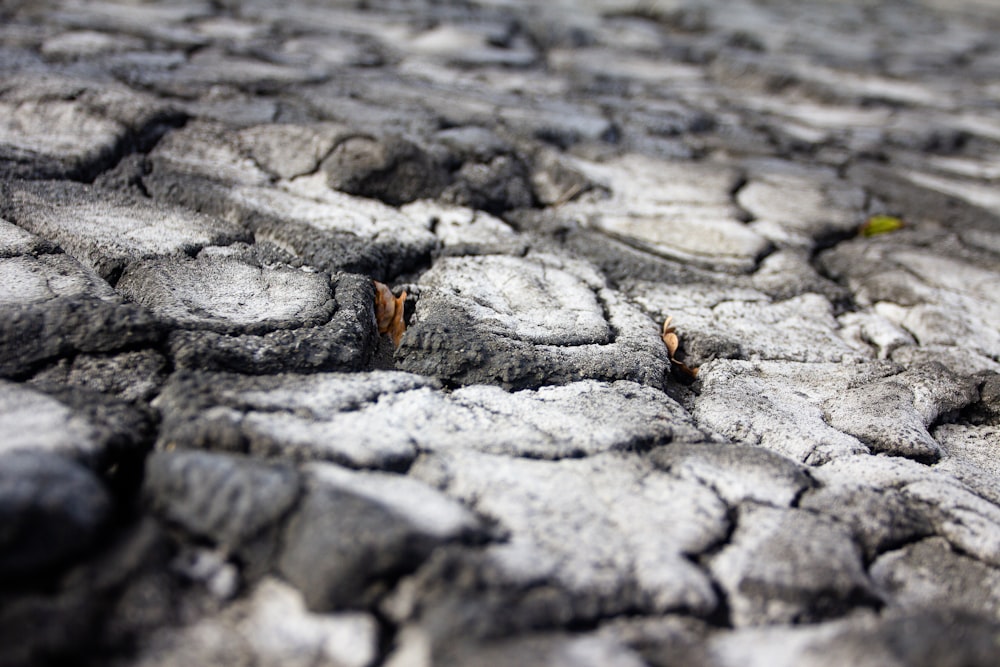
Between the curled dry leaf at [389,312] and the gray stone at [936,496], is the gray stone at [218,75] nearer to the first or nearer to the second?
the curled dry leaf at [389,312]

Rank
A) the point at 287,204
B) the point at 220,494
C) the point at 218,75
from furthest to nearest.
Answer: the point at 218,75
the point at 287,204
the point at 220,494

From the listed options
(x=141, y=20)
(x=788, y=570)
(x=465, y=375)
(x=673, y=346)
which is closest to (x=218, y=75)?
(x=141, y=20)

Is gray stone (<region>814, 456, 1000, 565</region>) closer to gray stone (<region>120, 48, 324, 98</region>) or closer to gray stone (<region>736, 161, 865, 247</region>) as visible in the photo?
gray stone (<region>736, 161, 865, 247</region>)

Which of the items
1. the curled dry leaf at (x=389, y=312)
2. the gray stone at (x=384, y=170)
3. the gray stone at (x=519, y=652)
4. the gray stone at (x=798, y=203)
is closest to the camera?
the gray stone at (x=519, y=652)

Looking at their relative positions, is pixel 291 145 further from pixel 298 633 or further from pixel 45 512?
pixel 298 633

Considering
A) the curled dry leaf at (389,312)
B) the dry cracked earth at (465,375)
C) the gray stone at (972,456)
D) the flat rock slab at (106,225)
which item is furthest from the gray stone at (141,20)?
the gray stone at (972,456)

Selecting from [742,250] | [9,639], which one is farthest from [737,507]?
[742,250]
